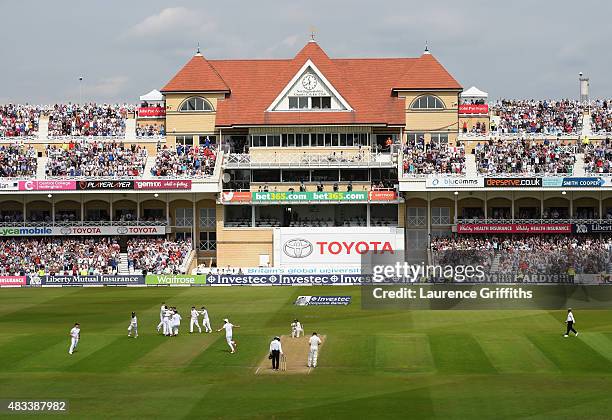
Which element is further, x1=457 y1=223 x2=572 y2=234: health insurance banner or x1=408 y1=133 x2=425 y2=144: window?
x1=408 y1=133 x2=425 y2=144: window

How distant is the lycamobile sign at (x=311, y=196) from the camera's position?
78438mm

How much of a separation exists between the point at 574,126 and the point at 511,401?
58.9 metres

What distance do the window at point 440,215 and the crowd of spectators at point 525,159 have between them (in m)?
4.65

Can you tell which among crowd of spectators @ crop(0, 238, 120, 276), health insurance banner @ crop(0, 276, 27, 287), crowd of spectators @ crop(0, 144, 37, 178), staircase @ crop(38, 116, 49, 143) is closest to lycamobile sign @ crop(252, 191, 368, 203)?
crowd of spectators @ crop(0, 238, 120, 276)

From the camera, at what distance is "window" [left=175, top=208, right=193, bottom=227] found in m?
82.1

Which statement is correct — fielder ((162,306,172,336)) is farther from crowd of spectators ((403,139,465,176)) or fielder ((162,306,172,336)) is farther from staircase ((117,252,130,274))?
crowd of spectators ((403,139,465,176))

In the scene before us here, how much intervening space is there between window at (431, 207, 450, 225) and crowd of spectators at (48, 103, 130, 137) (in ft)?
87.2

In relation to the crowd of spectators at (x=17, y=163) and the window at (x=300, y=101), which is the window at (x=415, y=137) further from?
the crowd of spectators at (x=17, y=163)

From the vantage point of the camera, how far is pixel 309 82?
82938 mm

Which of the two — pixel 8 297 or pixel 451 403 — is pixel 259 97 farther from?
pixel 451 403

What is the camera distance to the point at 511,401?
1202 inches

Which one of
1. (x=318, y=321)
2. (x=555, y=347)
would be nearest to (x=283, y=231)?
(x=318, y=321)

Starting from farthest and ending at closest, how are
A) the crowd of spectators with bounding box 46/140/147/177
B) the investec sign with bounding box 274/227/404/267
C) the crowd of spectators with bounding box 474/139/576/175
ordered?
the crowd of spectators with bounding box 46/140/147/177
the crowd of spectators with bounding box 474/139/576/175
the investec sign with bounding box 274/227/404/267

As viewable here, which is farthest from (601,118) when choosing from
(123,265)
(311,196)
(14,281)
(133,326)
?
(133,326)
